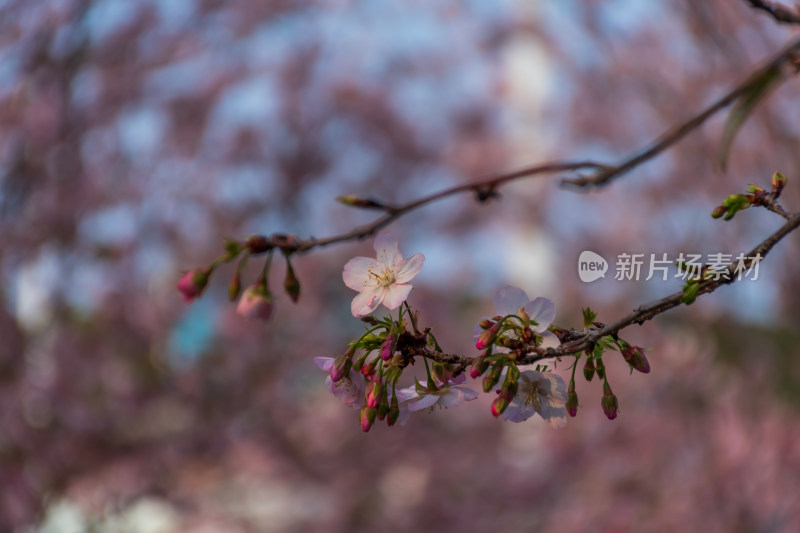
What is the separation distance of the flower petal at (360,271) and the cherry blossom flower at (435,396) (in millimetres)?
126

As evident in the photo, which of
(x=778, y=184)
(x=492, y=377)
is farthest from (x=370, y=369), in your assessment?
(x=778, y=184)

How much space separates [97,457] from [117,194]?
1507mm

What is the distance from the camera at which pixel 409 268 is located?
2.31 ft

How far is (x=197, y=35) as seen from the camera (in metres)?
4.22

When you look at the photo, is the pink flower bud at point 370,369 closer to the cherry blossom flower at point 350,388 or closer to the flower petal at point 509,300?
the cherry blossom flower at point 350,388

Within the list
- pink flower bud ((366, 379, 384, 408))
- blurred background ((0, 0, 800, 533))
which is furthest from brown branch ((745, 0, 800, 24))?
blurred background ((0, 0, 800, 533))

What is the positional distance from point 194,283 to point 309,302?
155 inches

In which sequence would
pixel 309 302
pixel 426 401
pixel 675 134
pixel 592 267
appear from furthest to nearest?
pixel 309 302, pixel 592 267, pixel 426 401, pixel 675 134

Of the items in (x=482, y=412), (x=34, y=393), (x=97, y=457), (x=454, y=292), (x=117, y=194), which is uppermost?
(x=117, y=194)

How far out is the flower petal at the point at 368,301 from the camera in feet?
2.21

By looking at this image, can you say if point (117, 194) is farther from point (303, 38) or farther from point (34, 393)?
point (303, 38)

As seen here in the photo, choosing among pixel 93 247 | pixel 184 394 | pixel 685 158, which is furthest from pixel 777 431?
pixel 93 247

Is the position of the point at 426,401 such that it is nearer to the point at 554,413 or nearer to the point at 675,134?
the point at 554,413

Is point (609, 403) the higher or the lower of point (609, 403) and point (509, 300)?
the lower
